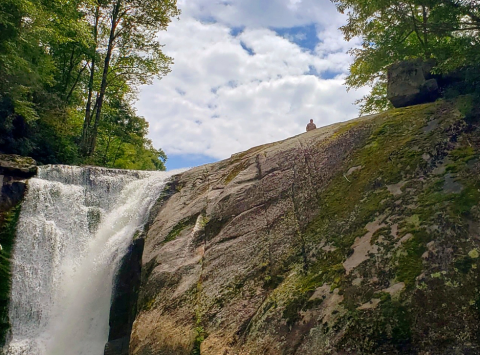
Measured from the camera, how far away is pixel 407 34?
1446cm

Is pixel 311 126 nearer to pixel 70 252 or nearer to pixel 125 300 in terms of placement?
pixel 125 300

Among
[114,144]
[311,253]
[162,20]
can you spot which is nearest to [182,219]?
[311,253]

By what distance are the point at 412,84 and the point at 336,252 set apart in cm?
586

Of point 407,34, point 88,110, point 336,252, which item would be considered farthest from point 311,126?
point 88,110

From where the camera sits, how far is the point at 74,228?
13.6 metres

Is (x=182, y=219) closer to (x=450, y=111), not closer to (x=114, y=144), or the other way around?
(x=450, y=111)

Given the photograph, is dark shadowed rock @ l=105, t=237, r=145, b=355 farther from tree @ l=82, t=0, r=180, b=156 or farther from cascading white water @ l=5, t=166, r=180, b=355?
tree @ l=82, t=0, r=180, b=156

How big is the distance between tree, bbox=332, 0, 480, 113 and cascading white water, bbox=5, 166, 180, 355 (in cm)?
1004

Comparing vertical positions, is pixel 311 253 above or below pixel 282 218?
below

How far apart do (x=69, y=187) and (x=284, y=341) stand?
1190 cm

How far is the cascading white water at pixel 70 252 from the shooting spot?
10758 millimetres

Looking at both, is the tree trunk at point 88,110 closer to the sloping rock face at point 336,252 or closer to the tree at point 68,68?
the tree at point 68,68

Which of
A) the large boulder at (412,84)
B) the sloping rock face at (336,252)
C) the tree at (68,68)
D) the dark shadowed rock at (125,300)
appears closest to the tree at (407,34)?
the large boulder at (412,84)

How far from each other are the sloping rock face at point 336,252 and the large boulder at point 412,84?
1584mm
